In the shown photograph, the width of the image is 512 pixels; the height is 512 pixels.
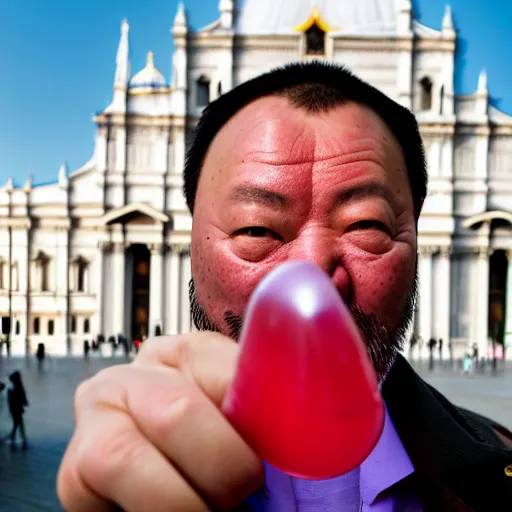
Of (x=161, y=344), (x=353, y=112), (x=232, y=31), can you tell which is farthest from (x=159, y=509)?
(x=232, y=31)

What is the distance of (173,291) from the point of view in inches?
797

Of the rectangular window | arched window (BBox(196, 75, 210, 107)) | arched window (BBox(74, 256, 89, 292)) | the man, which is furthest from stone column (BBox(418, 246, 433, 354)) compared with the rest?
the man

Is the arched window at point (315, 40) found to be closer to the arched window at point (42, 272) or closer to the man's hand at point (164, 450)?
the arched window at point (42, 272)

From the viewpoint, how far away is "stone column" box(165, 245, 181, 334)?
20.1m

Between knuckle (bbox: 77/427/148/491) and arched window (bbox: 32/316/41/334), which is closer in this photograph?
knuckle (bbox: 77/427/148/491)

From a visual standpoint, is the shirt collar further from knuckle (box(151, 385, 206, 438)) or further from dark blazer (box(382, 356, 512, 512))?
knuckle (box(151, 385, 206, 438))

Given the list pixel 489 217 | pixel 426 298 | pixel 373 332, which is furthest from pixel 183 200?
pixel 373 332

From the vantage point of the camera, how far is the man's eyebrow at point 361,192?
2.73ft

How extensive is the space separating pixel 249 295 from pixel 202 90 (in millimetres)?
A: 22244

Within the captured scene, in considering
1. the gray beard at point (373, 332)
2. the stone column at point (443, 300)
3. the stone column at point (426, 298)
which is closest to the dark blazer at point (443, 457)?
the gray beard at point (373, 332)

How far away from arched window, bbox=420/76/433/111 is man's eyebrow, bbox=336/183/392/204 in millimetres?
22463

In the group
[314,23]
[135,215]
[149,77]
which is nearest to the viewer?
[135,215]

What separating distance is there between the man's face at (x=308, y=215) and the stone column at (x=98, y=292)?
64.8 feet

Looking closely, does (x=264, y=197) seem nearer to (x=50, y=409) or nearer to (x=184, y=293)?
(x=50, y=409)
